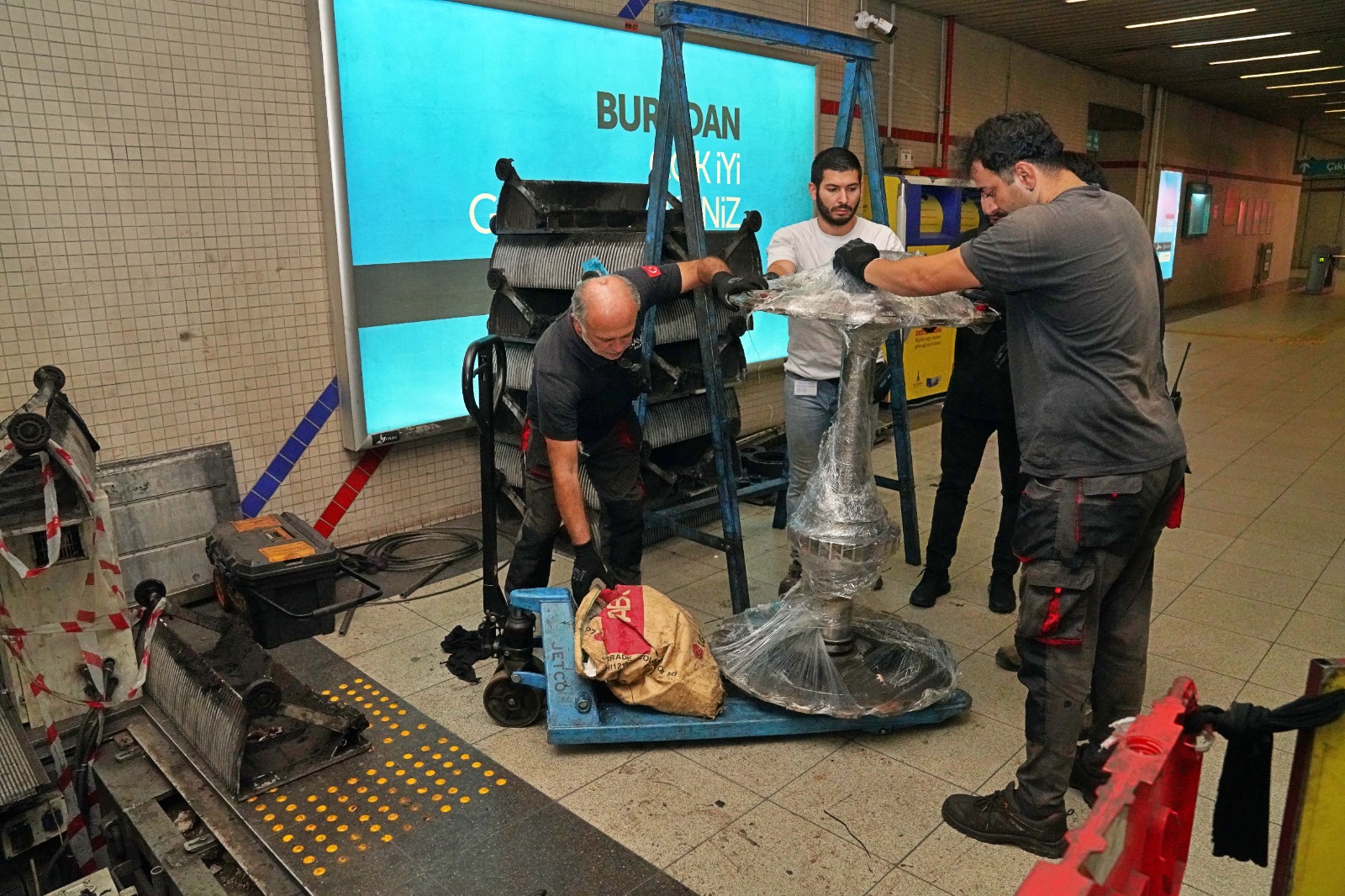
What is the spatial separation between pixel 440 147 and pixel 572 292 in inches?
36.9

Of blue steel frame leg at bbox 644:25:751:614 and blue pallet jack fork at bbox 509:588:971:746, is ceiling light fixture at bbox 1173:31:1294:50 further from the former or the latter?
blue pallet jack fork at bbox 509:588:971:746

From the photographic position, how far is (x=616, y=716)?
97.9 inches

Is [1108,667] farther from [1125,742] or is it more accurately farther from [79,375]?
[79,375]

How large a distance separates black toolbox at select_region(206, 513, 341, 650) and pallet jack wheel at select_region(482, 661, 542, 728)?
933 mm

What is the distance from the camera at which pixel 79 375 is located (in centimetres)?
315

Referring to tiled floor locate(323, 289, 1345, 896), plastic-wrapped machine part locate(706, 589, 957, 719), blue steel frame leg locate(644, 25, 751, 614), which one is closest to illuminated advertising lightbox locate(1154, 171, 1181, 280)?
tiled floor locate(323, 289, 1345, 896)

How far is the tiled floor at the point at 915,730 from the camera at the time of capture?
208 centimetres

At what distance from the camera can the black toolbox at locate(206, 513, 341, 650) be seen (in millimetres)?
3103

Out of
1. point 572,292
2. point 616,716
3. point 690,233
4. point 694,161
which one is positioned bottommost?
point 616,716

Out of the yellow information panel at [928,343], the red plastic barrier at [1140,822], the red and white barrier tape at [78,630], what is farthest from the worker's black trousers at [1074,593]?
the yellow information panel at [928,343]

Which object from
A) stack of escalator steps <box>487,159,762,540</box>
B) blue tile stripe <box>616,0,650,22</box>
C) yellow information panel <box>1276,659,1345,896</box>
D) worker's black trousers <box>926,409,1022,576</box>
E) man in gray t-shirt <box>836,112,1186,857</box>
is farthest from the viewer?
blue tile stripe <box>616,0,650,22</box>

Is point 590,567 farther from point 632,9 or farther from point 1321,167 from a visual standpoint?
point 1321,167

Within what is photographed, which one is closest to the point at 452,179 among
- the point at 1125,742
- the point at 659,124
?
the point at 659,124

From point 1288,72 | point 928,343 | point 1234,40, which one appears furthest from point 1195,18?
point 1288,72
